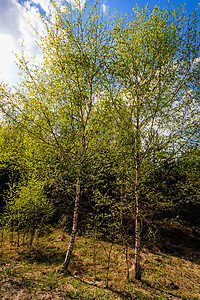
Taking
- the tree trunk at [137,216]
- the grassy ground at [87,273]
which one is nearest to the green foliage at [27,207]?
the grassy ground at [87,273]

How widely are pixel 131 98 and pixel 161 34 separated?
2.53 m

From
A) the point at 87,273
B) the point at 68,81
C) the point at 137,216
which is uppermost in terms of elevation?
the point at 68,81

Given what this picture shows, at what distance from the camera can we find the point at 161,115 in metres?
5.91

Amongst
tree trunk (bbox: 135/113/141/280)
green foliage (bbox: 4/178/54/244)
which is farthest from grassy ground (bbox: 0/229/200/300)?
green foliage (bbox: 4/178/54/244)

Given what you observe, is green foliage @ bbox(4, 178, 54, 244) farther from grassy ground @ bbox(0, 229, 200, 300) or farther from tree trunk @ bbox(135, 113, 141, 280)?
tree trunk @ bbox(135, 113, 141, 280)

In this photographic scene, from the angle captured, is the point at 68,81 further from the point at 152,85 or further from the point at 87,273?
the point at 87,273

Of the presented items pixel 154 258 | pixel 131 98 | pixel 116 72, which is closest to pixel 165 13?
pixel 116 72

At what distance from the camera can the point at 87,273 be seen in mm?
6652

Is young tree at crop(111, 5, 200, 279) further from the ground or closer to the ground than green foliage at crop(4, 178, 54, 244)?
further from the ground

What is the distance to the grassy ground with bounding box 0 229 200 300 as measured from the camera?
15.4 ft

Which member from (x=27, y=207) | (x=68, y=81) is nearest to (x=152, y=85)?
(x=68, y=81)

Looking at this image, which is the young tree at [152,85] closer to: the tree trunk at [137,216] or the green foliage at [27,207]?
the tree trunk at [137,216]

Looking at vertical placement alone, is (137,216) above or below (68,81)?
below

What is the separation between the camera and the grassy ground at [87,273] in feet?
15.4
